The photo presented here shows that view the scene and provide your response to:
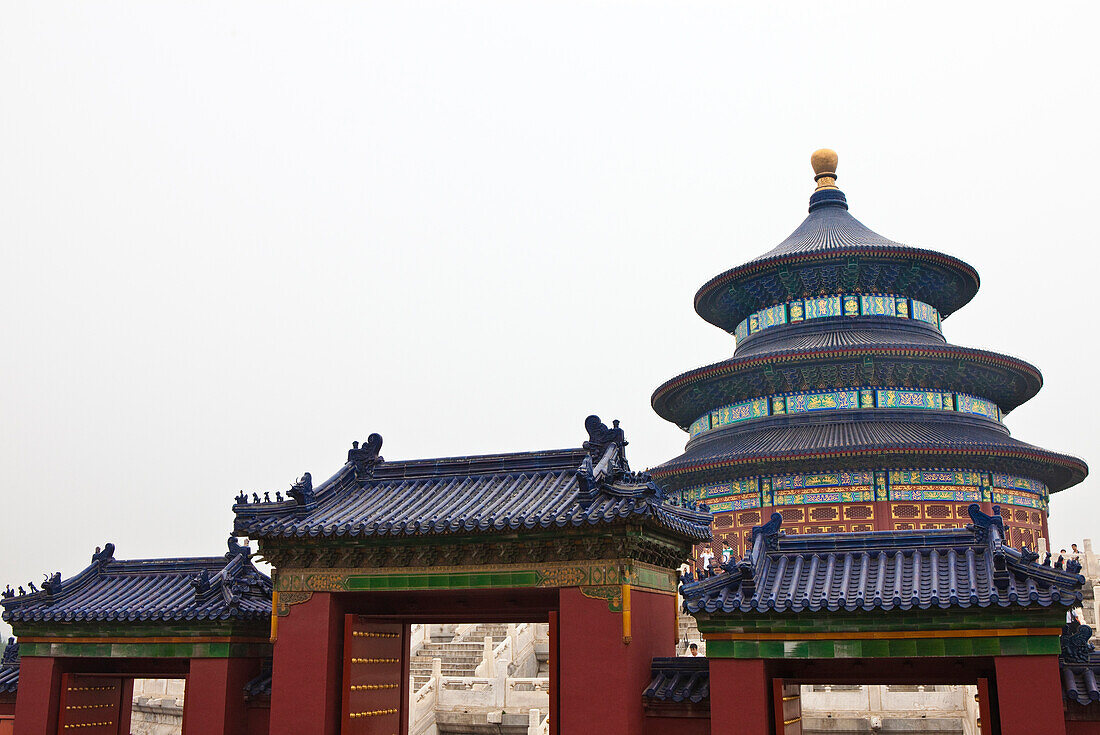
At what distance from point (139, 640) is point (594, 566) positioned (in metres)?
8.39

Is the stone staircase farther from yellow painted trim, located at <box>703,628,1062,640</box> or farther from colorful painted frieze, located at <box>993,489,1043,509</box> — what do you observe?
colorful painted frieze, located at <box>993,489,1043,509</box>

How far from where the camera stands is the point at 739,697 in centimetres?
1311

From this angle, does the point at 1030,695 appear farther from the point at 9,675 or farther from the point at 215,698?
the point at 9,675

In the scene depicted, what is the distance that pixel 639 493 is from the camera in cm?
1371

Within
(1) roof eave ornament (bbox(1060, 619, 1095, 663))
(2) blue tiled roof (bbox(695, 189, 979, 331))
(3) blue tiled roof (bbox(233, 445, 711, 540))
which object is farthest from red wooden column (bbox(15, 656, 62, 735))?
(2) blue tiled roof (bbox(695, 189, 979, 331))

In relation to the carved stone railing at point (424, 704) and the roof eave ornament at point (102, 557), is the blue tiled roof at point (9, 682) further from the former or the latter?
the carved stone railing at point (424, 704)

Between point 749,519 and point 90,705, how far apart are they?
2073cm

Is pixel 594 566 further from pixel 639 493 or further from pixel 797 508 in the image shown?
pixel 797 508

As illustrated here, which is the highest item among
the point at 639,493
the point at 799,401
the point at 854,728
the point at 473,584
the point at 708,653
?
the point at 799,401

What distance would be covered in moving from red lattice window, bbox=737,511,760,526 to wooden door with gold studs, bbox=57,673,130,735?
1993 cm

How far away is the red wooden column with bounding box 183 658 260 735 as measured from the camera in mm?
16062

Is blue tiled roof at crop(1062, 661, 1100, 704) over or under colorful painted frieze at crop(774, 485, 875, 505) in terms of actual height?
under

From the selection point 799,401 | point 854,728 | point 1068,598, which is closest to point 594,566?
point 1068,598

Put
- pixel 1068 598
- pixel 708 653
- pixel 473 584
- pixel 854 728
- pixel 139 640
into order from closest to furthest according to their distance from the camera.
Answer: pixel 1068 598 → pixel 708 653 → pixel 473 584 → pixel 139 640 → pixel 854 728
